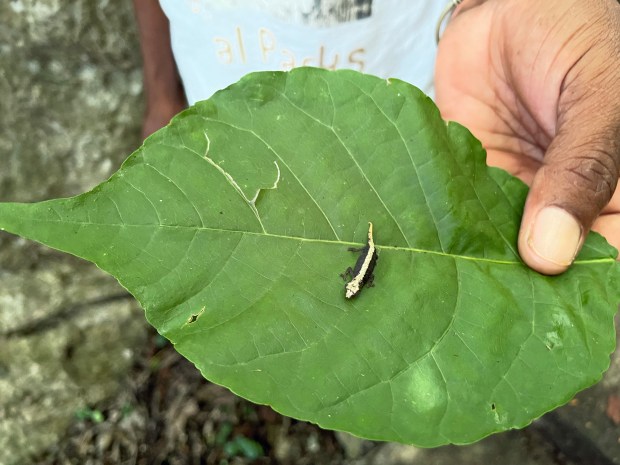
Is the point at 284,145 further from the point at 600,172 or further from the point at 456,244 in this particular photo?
the point at 600,172

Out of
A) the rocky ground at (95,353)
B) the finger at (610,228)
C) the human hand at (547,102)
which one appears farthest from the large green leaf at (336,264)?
the rocky ground at (95,353)

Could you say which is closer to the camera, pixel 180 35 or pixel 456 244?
pixel 456 244

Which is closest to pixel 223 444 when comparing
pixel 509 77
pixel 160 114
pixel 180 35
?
pixel 160 114

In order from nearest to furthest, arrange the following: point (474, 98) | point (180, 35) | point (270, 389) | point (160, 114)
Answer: point (270, 389) < point (474, 98) < point (180, 35) < point (160, 114)

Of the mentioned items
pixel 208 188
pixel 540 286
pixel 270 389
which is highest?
pixel 208 188

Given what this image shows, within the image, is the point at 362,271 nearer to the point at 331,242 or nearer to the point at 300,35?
the point at 331,242

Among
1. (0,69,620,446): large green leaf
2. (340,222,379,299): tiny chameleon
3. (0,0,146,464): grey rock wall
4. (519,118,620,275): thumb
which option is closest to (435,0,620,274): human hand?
(519,118,620,275): thumb

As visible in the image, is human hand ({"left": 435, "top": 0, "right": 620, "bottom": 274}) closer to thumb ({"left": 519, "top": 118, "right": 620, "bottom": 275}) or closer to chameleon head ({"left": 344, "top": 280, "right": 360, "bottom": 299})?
thumb ({"left": 519, "top": 118, "right": 620, "bottom": 275})

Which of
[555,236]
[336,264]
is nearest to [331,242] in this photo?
[336,264]
